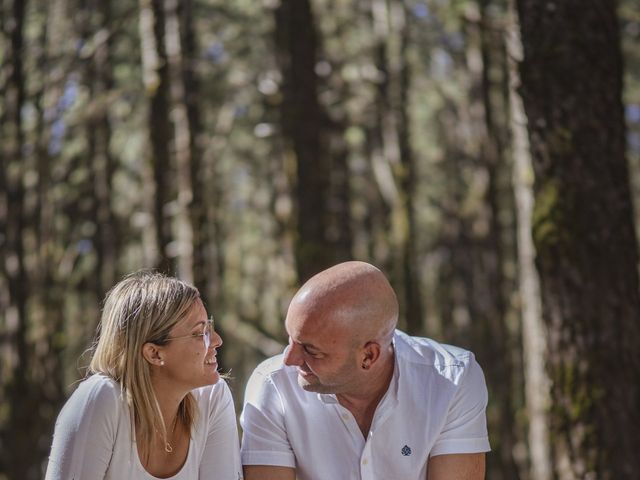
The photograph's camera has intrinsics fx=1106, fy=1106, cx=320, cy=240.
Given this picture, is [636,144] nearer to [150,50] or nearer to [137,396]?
[150,50]

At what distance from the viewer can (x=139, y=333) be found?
4.58 m

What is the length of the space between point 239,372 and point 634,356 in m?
28.2

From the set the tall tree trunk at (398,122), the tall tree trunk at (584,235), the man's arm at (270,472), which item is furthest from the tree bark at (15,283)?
the man's arm at (270,472)

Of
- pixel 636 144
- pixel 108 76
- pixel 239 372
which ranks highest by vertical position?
pixel 108 76

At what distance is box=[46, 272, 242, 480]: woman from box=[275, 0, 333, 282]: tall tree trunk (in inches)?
243

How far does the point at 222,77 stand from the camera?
2022cm

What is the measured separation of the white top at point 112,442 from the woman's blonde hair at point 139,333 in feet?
0.20

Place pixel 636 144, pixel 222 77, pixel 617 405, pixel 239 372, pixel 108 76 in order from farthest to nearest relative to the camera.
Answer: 1. pixel 239 372
2. pixel 636 144
3. pixel 222 77
4. pixel 108 76
5. pixel 617 405

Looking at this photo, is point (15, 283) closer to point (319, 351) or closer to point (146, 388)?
point (146, 388)

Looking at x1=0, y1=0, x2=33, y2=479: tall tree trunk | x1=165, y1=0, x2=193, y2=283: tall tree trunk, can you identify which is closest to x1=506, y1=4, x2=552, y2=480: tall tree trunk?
x1=165, y1=0, x2=193, y2=283: tall tree trunk

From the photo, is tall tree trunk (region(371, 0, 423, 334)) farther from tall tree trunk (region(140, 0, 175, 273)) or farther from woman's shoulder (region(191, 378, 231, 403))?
woman's shoulder (region(191, 378, 231, 403))

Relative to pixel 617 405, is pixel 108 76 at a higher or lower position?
higher

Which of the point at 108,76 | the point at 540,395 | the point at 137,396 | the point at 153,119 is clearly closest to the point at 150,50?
the point at 153,119

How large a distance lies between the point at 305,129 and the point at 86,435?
7.28m
